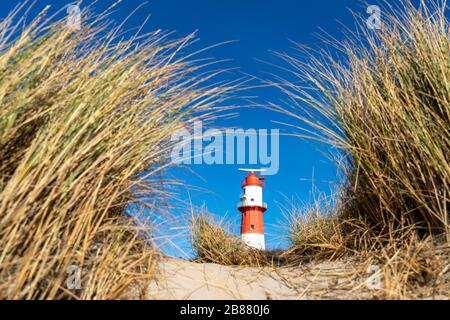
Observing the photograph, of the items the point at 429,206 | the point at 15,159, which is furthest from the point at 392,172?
the point at 15,159

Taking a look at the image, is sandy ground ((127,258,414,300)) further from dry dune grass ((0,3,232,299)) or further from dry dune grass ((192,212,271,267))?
dry dune grass ((192,212,271,267))

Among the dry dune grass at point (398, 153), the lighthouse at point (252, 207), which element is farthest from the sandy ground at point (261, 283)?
the lighthouse at point (252, 207)

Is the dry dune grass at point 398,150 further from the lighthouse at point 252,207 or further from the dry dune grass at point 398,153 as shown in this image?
the lighthouse at point 252,207

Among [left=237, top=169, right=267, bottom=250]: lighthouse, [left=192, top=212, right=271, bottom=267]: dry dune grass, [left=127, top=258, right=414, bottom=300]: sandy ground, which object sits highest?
[left=237, top=169, right=267, bottom=250]: lighthouse

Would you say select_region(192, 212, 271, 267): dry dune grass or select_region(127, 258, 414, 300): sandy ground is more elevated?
select_region(192, 212, 271, 267): dry dune grass

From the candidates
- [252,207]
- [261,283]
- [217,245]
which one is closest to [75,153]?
[261,283]

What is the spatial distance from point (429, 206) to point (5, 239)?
202 centimetres

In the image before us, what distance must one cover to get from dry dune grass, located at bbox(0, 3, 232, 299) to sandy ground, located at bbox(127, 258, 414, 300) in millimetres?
156

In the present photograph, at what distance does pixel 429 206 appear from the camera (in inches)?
91.0

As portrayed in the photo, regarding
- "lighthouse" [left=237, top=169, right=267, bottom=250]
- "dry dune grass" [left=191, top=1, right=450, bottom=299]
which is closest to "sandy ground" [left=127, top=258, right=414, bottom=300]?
"dry dune grass" [left=191, top=1, right=450, bottom=299]

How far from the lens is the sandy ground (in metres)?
2.02

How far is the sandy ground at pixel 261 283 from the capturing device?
2.02m

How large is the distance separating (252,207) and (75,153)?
9.70 meters
